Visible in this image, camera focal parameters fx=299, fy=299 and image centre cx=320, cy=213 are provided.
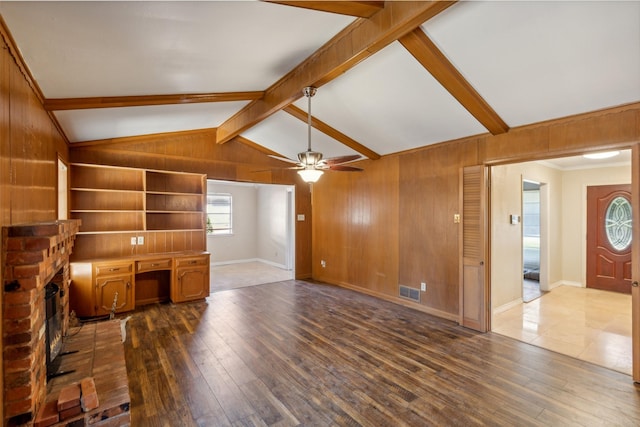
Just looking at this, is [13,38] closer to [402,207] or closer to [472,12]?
[472,12]

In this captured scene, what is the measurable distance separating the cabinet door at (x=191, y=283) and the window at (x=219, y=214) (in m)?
3.51

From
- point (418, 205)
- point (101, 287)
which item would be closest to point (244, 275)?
point (101, 287)

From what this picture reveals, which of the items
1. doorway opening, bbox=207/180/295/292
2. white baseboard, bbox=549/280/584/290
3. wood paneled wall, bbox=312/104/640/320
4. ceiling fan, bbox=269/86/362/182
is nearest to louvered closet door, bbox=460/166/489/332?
wood paneled wall, bbox=312/104/640/320

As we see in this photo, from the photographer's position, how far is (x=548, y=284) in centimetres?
576

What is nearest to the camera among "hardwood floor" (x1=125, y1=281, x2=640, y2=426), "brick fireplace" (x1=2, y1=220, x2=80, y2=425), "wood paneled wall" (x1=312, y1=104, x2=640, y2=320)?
"brick fireplace" (x1=2, y1=220, x2=80, y2=425)

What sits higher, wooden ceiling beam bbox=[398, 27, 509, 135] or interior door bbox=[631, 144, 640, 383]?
wooden ceiling beam bbox=[398, 27, 509, 135]

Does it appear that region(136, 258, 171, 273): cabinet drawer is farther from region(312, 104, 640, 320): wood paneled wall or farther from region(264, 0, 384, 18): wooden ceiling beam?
region(264, 0, 384, 18): wooden ceiling beam

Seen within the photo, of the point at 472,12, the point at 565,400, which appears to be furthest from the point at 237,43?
the point at 565,400

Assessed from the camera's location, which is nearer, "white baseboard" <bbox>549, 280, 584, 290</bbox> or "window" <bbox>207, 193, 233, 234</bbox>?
"white baseboard" <bbox>549, 280, 584, 290</bbox>

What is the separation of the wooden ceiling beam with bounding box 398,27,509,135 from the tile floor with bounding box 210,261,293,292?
4.94 m

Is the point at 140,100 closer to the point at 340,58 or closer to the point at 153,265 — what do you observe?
the point at 340,58

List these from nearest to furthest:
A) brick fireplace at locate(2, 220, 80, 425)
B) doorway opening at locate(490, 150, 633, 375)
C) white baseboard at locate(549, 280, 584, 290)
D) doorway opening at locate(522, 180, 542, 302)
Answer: brick fireplace at locate(2, 220, 80, 425) < doorway opening at locate(490, 150, 633, 375) < white baseboard at locate(549, 280, 584, 290) < doorway opening at locate(522, 180, 542, 302)

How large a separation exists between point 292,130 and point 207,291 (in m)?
3.10

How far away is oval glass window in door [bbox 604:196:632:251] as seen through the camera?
5.43 m
